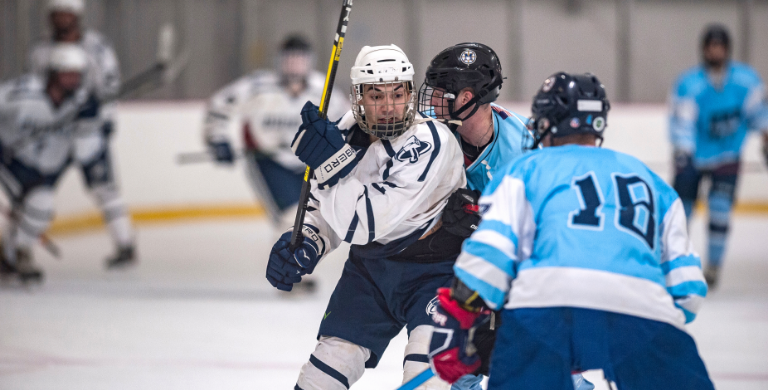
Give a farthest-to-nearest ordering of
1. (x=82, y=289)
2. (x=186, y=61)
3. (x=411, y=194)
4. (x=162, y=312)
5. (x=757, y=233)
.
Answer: (x=186, y=61), (x=757, y=233), (x=82, y=289), (x=162, y=312), (x=411, y=194)

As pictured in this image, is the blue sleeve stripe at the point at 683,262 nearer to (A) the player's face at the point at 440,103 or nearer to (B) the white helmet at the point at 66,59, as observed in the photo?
(A) the player's face at the point at 440,103

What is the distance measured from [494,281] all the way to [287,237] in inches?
26.1

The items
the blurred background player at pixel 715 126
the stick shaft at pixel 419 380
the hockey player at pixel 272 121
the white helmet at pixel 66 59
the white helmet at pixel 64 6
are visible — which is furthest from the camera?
the white helmet at pixel 64 6

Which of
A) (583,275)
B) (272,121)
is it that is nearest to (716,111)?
(272,121)

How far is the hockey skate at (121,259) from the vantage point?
5543 millimetres

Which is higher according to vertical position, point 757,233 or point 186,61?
point 186,61

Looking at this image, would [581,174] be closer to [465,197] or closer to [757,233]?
[465,197]

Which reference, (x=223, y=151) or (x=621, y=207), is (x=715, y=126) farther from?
(x=621, y=207)

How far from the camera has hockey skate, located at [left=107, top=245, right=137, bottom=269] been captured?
554 cm

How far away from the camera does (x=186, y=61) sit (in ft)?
26.9

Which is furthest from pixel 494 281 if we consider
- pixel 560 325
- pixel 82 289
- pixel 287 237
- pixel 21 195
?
pixel 21 195

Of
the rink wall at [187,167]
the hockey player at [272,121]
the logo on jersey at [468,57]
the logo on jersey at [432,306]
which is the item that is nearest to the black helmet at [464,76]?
the logo on jersey at [468,57]

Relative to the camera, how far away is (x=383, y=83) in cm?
193

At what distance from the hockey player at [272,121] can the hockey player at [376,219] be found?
9.20ft
